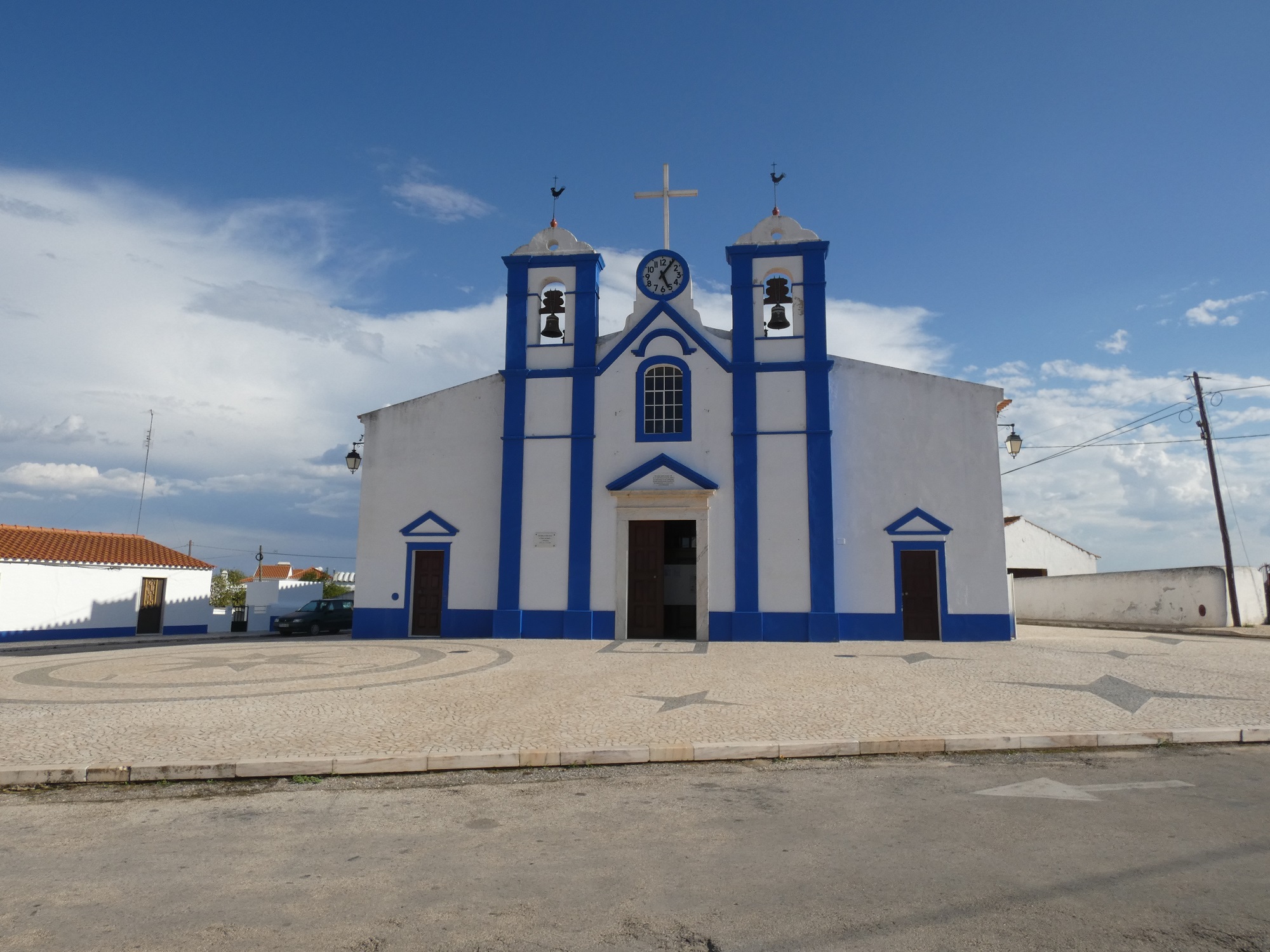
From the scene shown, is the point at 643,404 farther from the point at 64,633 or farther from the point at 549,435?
the point at 64,633

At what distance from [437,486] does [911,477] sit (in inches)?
429

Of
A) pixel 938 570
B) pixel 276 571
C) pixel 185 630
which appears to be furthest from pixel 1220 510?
pixel 276 571

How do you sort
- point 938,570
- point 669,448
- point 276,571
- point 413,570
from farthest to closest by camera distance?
1. point 276,571
2. point 413,570
3. point 669,448
4. point 938,570

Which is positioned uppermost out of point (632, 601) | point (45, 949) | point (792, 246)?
point (792, 246)

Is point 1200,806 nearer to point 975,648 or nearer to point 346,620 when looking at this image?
point 975,648

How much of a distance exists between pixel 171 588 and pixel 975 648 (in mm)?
26012

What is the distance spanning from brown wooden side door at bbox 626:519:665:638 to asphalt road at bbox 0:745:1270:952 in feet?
37.2

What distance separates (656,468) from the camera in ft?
58.6

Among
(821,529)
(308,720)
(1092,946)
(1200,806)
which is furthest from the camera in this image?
(821,529)

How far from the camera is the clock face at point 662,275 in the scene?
61.4ft

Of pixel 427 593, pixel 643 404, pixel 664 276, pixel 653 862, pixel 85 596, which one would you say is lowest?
pixel 653 862

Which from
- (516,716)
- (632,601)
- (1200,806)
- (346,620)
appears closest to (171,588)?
(346,620)

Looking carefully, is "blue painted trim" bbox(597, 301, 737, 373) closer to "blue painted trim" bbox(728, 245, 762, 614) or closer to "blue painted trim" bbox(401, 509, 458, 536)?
"blue painted trim" bbox(728, 245, 762, 614)

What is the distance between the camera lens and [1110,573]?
90.0ft
